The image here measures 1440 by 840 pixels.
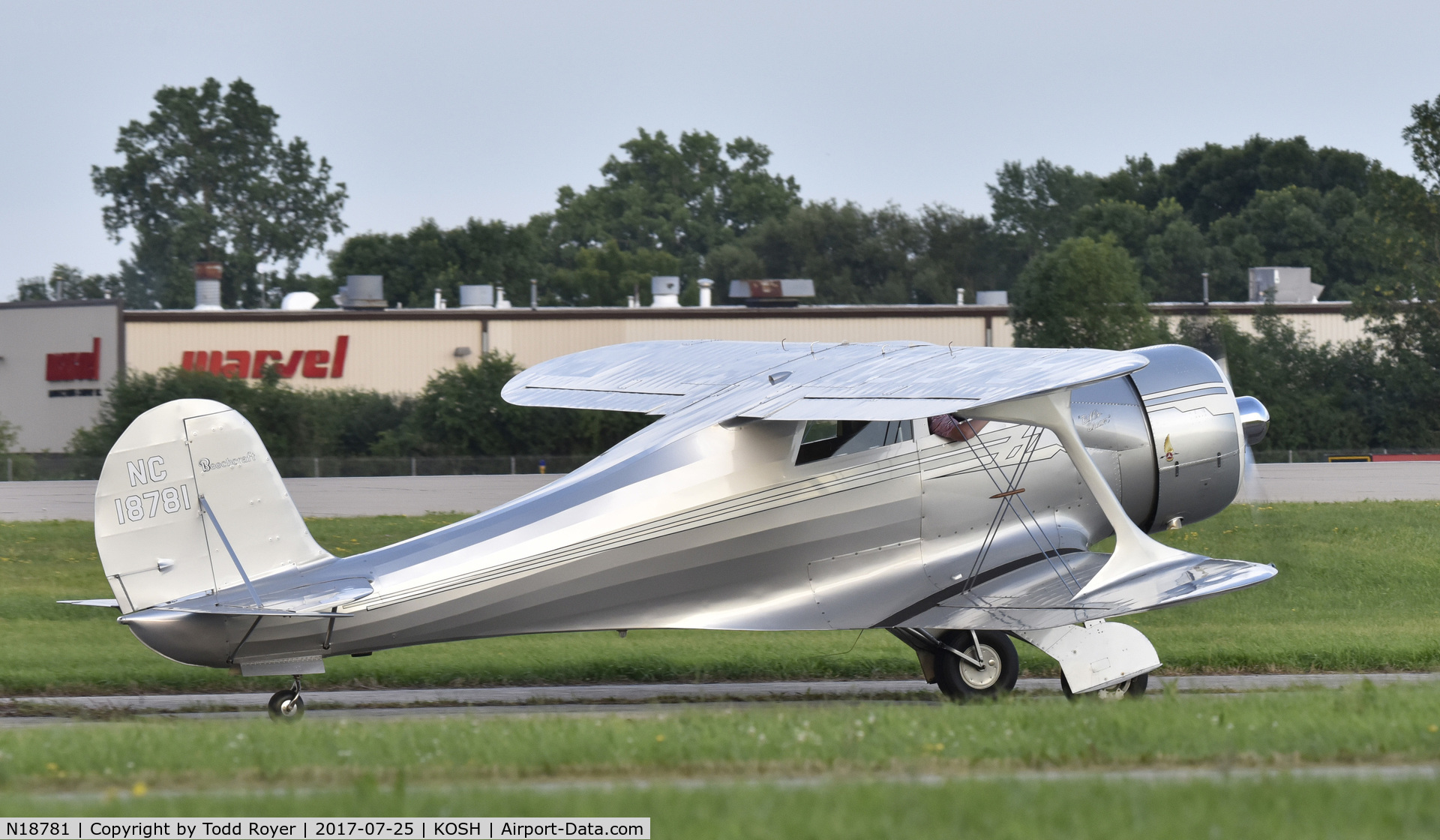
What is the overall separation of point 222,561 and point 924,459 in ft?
18.9

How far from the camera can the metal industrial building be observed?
5506 centimetres

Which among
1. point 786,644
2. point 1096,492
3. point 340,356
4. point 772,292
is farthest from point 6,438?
point 1096,492

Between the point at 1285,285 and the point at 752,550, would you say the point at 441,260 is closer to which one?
the point at 1285,285

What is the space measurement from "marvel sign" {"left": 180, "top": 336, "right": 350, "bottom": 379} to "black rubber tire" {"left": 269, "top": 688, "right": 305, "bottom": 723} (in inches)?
1832

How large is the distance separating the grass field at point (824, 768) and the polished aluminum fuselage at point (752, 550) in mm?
1403

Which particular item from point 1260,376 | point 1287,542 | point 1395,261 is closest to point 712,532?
point 1287,542

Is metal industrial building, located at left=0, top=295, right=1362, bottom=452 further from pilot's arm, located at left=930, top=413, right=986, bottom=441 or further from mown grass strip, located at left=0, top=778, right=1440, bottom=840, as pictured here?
mown grass strip, located at left=0, top=778, right=1440, bottom=840

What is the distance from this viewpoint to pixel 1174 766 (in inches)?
326

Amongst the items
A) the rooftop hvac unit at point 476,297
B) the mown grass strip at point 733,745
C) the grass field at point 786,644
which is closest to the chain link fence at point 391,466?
the rooftop hvac unit at point 476,297

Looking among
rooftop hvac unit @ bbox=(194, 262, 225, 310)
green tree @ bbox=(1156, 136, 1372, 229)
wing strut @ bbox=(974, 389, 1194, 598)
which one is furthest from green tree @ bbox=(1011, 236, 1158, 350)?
green tree @ bbox=(1156, 136, 1372, 229)

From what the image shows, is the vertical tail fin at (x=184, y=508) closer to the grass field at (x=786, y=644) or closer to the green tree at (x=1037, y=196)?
the grass field at (x=786, y=644)

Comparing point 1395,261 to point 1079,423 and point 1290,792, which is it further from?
point 1290,792

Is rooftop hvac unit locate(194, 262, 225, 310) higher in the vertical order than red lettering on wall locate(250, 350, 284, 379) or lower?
higher
